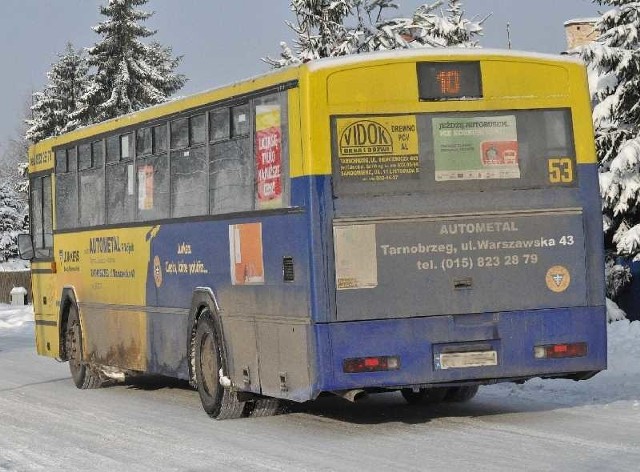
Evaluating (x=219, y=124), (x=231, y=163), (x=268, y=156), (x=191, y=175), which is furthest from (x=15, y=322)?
(x=268, y=156)

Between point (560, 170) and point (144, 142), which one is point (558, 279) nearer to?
point (560, 170)

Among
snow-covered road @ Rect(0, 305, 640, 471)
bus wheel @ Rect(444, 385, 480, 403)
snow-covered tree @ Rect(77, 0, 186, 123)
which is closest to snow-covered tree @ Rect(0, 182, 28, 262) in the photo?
snow-covered tree @ Rect(77, 0, 186, 123)

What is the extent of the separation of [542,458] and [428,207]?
260 cm

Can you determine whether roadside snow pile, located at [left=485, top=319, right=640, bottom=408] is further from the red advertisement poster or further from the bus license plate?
the red advertisement poster

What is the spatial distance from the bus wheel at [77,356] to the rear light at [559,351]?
740 cm

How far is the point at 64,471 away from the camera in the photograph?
34.6 feet

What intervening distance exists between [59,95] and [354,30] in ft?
116

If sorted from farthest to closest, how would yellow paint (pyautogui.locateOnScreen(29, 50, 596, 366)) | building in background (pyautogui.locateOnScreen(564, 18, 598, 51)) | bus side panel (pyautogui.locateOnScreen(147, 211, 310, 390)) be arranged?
building in background (pyautogui.locateOnScreen(564, 18, 598, 51)), bus side panel (pyautogui.locateOnScreen(147, 211, 310, 390)), yellow paint (pyautogui.locateOnScreen(29, 50, 596, 366))

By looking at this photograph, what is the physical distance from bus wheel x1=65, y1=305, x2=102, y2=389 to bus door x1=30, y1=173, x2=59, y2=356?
14.2 inches

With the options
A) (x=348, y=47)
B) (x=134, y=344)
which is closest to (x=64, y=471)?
(x=134, y=344)

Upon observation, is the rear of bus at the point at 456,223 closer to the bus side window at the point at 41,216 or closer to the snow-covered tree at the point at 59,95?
the bus side window at the point at 41,216

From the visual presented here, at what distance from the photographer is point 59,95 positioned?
65.9 meters

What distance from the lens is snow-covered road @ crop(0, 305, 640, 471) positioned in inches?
407

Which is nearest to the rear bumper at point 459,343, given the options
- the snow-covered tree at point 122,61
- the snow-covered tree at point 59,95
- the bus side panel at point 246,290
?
the bus side panel at point 246,290
